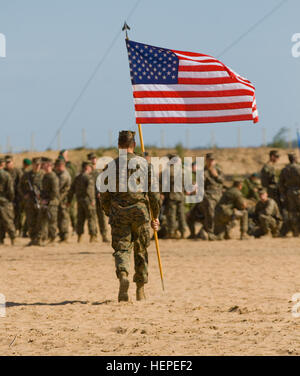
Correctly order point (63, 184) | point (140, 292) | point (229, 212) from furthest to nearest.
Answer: point (63, 184) < point (229, 212) < point (140, 292)

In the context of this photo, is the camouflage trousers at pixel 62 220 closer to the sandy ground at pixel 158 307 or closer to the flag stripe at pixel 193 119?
the sandy ground at pixel 158 307

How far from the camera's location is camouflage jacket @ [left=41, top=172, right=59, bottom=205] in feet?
58.6

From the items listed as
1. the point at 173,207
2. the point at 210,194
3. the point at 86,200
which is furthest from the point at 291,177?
the point at 86,200

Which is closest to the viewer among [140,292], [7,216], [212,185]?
[140,292]

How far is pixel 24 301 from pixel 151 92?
3360mm

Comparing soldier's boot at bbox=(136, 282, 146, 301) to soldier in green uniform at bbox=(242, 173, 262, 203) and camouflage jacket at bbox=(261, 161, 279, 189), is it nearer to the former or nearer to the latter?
camouflage jacket at bbox=(261, 161, 279, 189)

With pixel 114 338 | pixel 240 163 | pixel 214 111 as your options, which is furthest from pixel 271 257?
pixel 240 163

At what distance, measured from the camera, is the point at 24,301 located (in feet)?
32.2

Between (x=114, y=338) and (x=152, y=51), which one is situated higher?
(x=152, y=51)

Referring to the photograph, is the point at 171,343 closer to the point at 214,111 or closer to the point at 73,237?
the point at 214,111

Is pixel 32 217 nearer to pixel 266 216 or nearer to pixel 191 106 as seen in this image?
pixel 266 216

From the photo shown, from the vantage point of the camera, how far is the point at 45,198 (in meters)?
17.9

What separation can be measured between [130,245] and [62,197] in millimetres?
9998

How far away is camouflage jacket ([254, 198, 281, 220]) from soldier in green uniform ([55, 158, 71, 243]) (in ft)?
15.7
